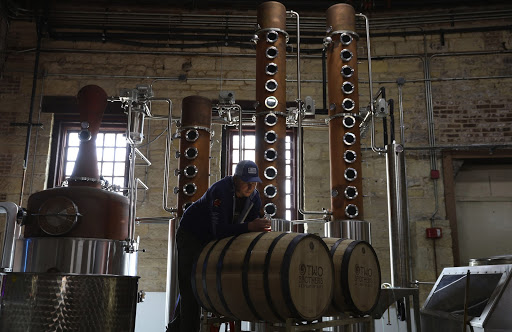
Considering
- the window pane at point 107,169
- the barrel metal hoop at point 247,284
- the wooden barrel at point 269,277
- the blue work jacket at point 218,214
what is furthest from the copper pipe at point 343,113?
the window pane at point 107,169

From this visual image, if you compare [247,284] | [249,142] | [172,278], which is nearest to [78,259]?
[172,278]

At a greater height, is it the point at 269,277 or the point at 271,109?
the point at 271,109

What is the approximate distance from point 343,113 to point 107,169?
12.7ft

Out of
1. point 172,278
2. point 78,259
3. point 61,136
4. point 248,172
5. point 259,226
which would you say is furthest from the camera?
point 61,136

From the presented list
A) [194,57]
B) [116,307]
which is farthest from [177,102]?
[116,307]

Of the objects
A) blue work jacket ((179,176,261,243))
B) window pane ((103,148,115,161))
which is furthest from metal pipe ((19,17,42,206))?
blue work jacket ((179,176,261,243))

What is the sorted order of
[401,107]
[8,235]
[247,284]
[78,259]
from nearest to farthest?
[247,284], [78,259], [8,235], [401,107]

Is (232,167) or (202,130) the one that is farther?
(232,167)

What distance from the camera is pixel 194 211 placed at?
151 inches

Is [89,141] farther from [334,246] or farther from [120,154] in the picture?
[334,246]

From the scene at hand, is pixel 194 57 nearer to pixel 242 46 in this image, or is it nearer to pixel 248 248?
pixel 242 46

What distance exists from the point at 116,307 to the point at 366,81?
17.0 feet

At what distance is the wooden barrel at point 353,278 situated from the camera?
3529 millimetres

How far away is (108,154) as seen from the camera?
25.5 feet
